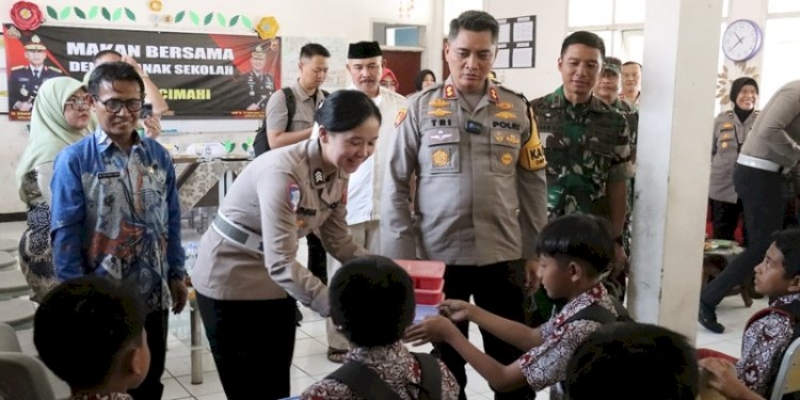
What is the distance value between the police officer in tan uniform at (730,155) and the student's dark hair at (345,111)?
470cm

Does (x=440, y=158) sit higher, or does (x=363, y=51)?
(x=363, y=51)

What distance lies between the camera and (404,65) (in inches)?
413

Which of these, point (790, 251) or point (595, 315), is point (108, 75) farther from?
point (790, 251)

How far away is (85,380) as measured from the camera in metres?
1.43

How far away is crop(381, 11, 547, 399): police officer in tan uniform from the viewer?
256 centimetres

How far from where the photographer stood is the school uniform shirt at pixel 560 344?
180 centimetres

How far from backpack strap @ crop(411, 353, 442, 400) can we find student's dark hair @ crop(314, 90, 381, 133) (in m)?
0.69

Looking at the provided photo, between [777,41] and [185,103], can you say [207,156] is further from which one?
[777,41]

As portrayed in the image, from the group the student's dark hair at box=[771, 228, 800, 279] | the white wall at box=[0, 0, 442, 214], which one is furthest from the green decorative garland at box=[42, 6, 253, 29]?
the student's dark hair at box=[771, 228, 800, 279]

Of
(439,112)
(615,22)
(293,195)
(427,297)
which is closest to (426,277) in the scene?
(427,297)

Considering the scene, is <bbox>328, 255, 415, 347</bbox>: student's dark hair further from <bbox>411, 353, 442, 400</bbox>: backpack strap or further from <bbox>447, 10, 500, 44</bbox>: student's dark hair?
<bbox>447, 10, 500, 44</bbox>: student's dark hair

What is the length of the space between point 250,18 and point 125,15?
4.91ft

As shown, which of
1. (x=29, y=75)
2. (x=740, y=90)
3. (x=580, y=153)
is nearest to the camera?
(x=580, y=153)

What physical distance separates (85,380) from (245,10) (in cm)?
828
